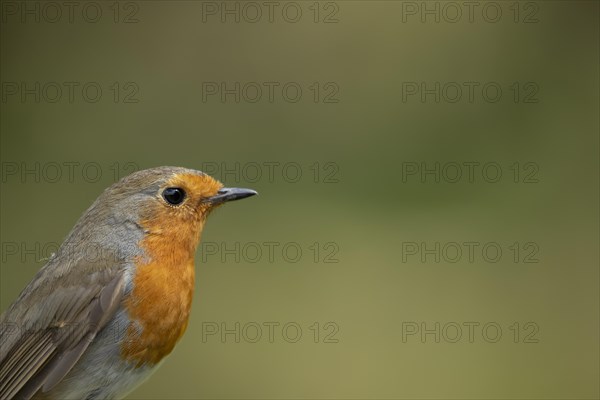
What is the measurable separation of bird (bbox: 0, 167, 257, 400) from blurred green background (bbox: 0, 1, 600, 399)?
2766 mm

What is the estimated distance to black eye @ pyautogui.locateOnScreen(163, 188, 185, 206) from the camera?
3.66 m

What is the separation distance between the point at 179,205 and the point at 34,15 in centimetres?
523

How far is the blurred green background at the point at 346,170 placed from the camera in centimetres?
635

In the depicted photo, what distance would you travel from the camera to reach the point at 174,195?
368 centimetres
